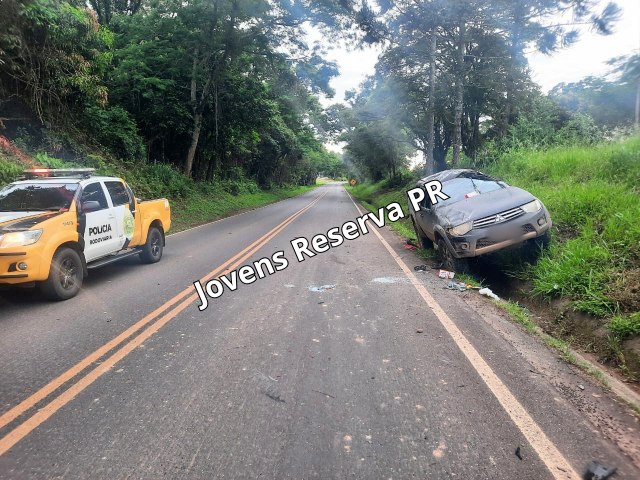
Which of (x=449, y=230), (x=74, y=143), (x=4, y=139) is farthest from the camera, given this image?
(x=74, y=143)

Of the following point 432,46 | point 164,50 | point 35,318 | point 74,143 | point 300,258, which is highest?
point 164,50

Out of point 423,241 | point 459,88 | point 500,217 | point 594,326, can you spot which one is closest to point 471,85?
point 459,88

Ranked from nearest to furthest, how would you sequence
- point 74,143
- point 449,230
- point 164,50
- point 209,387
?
point 209,387, point 449,230, point 74,143, point 164,50

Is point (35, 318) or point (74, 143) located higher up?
point (74, 143)

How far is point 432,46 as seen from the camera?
17.0 meters

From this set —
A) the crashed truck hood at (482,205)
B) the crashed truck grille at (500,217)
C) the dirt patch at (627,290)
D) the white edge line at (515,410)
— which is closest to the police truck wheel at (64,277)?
the white edge line at (515,410)

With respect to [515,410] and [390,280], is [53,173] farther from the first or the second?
[515,410]

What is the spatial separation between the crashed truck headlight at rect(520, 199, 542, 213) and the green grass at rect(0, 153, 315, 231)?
1245cm

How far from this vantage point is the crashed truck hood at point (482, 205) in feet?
23.2

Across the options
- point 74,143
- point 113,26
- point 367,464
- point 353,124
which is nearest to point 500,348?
point 367,464

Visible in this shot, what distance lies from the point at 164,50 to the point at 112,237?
16.9 m

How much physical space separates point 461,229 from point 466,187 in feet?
6.12

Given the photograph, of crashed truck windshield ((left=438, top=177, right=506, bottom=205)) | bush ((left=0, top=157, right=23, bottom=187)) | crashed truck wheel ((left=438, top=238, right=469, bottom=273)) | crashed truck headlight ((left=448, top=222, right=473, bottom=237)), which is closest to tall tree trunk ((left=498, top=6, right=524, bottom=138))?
crashed truck windshield ((left=438, top=177, right=506, bottom=205))

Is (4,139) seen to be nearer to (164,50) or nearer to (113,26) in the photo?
(164,50)
